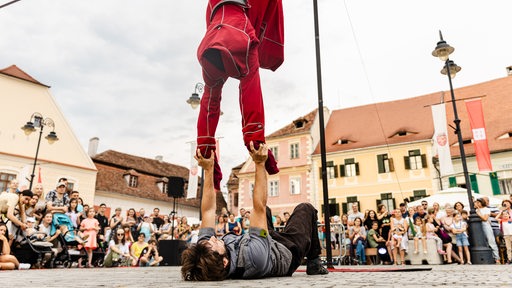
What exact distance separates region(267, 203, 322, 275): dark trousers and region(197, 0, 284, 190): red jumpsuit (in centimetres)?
52

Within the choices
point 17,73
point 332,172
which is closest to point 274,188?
point 332,172

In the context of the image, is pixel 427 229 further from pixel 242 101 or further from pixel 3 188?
pixel 3 188

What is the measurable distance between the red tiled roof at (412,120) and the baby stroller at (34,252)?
27.4 meters

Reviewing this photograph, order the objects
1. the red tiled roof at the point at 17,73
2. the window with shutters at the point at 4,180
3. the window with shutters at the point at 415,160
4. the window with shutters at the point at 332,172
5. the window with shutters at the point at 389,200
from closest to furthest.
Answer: the window with shutters at the point at 4,180 < the red tiled roof at the point at 17,73 < the window with shutters at the point at 415,160 < the window with shutters at the point at 389,200 < the window with shutters at the point at 332,172

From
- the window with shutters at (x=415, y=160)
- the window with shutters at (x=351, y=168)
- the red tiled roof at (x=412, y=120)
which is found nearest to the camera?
the red tiled roof at (x=412, y=120)

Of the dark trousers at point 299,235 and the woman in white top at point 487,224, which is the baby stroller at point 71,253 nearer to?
the dark trousers at point 299,235

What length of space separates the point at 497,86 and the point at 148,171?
111ft

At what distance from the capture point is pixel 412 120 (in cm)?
3303

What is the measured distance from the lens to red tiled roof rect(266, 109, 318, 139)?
36594 millimetres

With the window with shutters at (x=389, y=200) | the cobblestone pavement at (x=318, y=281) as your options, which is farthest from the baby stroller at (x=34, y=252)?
the window with shutters at (x=389, y=200)

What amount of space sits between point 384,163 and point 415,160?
2372mm

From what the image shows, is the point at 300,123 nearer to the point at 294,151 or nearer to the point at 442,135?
the point at 294,151

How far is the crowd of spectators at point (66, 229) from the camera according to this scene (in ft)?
26.0

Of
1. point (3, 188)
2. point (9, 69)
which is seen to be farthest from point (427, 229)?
point (9, 69)
